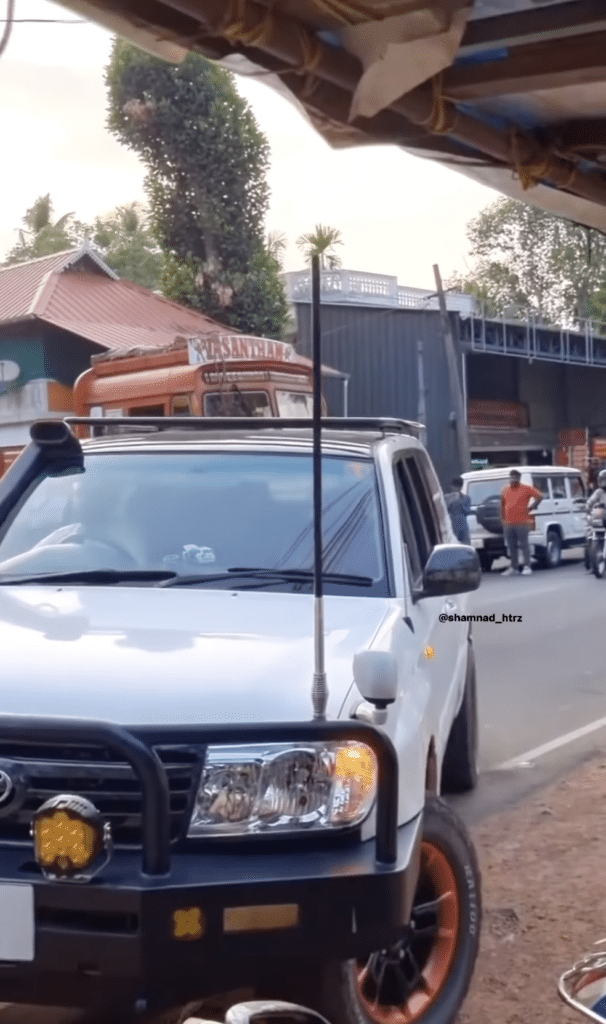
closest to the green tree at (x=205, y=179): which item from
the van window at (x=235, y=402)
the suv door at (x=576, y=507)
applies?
the suv door at (x=576, y=507)

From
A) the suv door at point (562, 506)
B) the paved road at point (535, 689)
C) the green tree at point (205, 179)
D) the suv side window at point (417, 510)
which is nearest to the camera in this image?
the suv side window at point (417, 510)

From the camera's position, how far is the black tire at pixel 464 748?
623 cm

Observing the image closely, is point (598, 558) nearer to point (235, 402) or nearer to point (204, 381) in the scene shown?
point (235, 402)

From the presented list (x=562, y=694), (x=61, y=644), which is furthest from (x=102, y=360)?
(x=61, y=644)

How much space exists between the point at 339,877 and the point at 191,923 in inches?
13.2

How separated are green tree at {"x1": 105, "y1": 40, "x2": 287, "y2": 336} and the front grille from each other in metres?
31.3

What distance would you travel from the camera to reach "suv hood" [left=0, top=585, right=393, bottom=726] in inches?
121

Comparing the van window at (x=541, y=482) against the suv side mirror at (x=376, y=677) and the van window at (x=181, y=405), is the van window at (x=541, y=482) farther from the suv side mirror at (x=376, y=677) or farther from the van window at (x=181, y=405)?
the suv side mirror at (x=376, y=677)

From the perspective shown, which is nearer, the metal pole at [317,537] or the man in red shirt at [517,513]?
the metal pole at [317,537]

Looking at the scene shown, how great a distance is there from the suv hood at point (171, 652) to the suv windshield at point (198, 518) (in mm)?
235

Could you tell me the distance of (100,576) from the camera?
417cm

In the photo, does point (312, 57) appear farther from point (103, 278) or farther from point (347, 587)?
point (103, 278)

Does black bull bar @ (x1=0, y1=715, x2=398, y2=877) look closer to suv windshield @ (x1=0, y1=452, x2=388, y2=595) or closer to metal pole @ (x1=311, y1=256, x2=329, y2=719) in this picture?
metal pole @ (x1=311, y1=256, x2=329, y2=719)

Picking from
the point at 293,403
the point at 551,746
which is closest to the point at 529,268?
the point at 293,403
